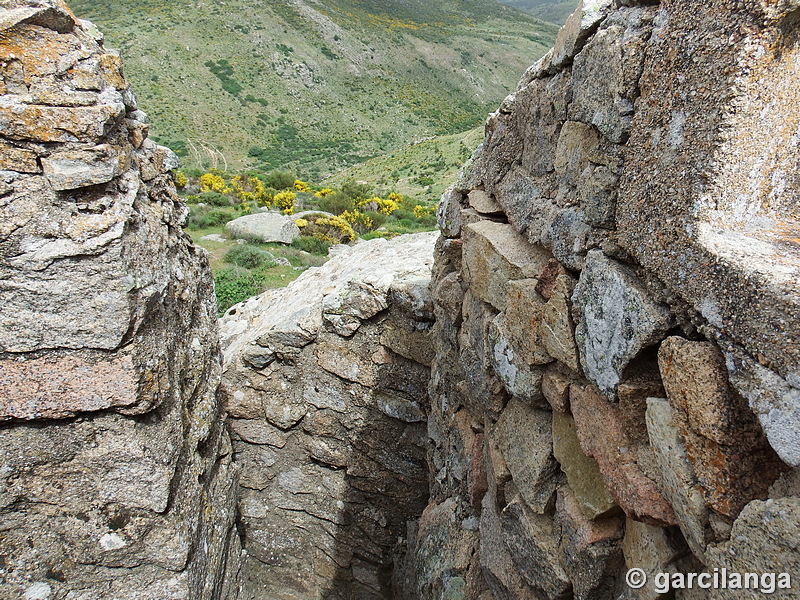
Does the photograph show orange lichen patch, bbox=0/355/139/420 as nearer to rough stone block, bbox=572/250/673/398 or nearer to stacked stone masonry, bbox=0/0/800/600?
stacked stone masonry, bbox=0/0/800/600

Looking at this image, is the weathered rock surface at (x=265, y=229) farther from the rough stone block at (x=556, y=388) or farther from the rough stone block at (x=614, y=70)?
the rough stone block at (x=614, y=70)

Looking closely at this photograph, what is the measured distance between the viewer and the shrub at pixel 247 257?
35.4ft

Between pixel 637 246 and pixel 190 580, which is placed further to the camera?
pixel 190 580

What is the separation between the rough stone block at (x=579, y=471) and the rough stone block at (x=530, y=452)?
121mm

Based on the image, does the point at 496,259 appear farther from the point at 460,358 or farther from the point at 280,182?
the point at 280,182

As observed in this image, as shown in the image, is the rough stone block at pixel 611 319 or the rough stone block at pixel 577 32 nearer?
the rough stone block at pixel 611 319

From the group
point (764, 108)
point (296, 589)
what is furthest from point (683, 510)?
point (296, 589)

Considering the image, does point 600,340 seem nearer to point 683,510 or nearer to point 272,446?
point 683,510

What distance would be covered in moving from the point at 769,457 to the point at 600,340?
0.81 m

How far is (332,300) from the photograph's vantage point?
579cm

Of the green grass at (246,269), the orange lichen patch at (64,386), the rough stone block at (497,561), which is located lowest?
the green grass at (246,269)

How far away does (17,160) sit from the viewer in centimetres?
332

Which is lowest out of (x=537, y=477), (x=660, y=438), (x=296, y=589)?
(x=296, y=589)

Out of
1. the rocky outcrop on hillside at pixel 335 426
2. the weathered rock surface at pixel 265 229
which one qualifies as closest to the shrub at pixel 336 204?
the weathered rock surface at pixel 265 229
